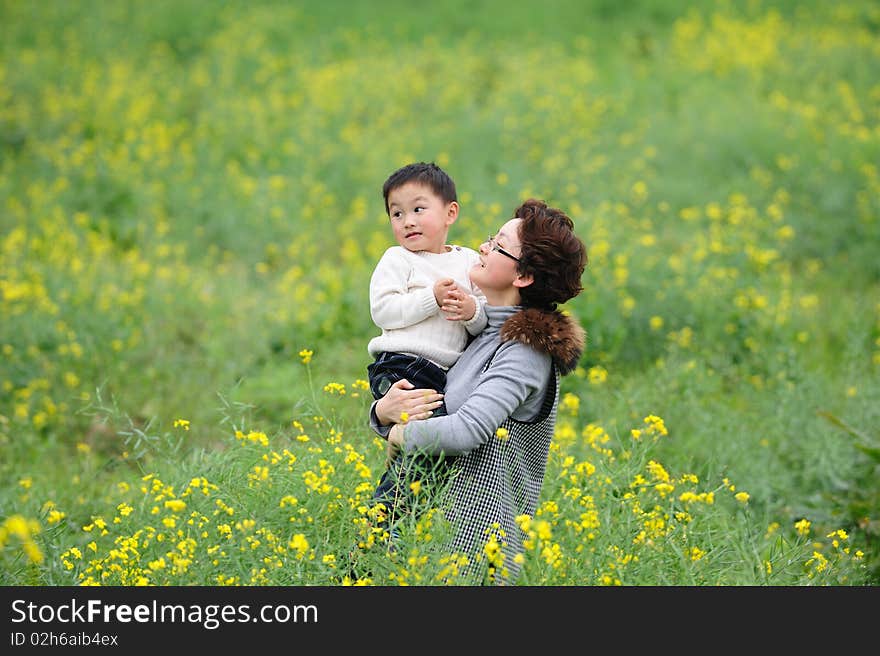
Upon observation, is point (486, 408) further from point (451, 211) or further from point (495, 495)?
point (451, 211)

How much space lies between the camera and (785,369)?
234 inches

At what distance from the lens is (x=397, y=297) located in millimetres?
3156

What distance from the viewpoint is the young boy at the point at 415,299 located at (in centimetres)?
318

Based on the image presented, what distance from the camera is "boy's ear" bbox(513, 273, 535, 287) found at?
10.3ft

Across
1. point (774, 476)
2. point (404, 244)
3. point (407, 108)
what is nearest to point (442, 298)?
point (404, 244)

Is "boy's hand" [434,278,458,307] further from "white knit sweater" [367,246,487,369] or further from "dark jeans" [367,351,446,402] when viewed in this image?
"dark jeans" [367,351,446,402]

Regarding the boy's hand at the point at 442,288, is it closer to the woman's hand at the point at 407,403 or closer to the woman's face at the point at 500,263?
the woman's face at the point at 500,263

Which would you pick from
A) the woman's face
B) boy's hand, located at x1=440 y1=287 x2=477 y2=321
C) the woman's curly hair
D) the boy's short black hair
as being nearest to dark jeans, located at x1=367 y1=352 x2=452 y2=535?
boy's hand, located at x1=440 y1=287 x2=477 y2=321

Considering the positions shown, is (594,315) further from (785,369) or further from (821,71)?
(821,71)

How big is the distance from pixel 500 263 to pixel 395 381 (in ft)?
1.62

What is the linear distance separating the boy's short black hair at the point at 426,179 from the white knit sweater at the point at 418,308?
0.20m

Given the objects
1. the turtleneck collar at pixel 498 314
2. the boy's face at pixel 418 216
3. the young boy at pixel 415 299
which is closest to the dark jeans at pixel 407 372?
the young boy at pixel 415 299

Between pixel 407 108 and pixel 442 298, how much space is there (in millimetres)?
8344

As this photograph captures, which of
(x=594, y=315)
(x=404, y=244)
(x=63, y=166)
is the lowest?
(x=404, y=244)
